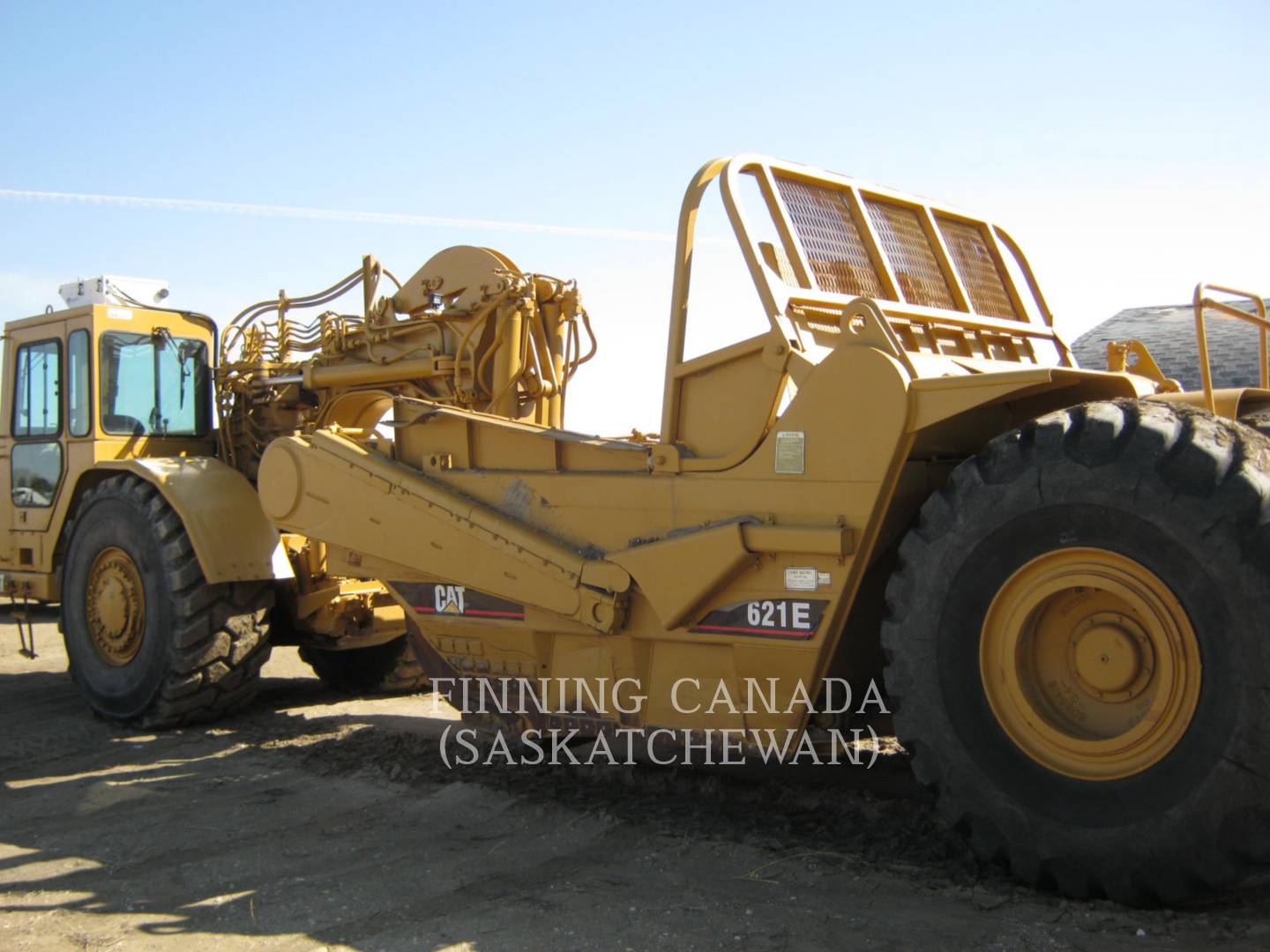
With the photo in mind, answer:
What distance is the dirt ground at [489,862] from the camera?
148 inches

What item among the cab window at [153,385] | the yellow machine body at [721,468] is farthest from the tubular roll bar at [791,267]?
the cab window at [153,385]

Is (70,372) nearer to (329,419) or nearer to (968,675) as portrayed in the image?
(329,419)

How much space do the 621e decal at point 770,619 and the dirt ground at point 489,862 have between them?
851 mm

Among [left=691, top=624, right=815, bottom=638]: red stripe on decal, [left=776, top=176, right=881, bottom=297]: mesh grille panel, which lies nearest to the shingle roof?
[left=776, top=176, right=881, bottom=297]: mesh grille panel

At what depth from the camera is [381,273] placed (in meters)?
7.30

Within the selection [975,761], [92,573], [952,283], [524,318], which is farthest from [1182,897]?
[92,573]

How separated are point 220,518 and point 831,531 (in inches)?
172

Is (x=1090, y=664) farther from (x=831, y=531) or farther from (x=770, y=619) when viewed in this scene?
(x=770, y=619)

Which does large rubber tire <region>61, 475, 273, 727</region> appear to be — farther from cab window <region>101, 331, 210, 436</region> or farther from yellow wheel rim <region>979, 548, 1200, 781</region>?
yellow wheel rim <region>979, 548, 1200, 781</region>

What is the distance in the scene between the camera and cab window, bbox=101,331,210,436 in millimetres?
7977

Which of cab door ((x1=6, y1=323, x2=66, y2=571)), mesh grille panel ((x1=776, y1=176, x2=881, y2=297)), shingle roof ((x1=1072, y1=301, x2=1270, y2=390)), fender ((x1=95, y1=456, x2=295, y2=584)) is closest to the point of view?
mesh grille panel ((x1=776, y1=176, x2=881, y2=297))

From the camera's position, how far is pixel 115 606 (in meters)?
7.53

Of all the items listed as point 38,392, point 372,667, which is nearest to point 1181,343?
point 372,667

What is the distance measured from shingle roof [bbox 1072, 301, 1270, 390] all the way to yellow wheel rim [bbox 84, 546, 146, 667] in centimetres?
861
